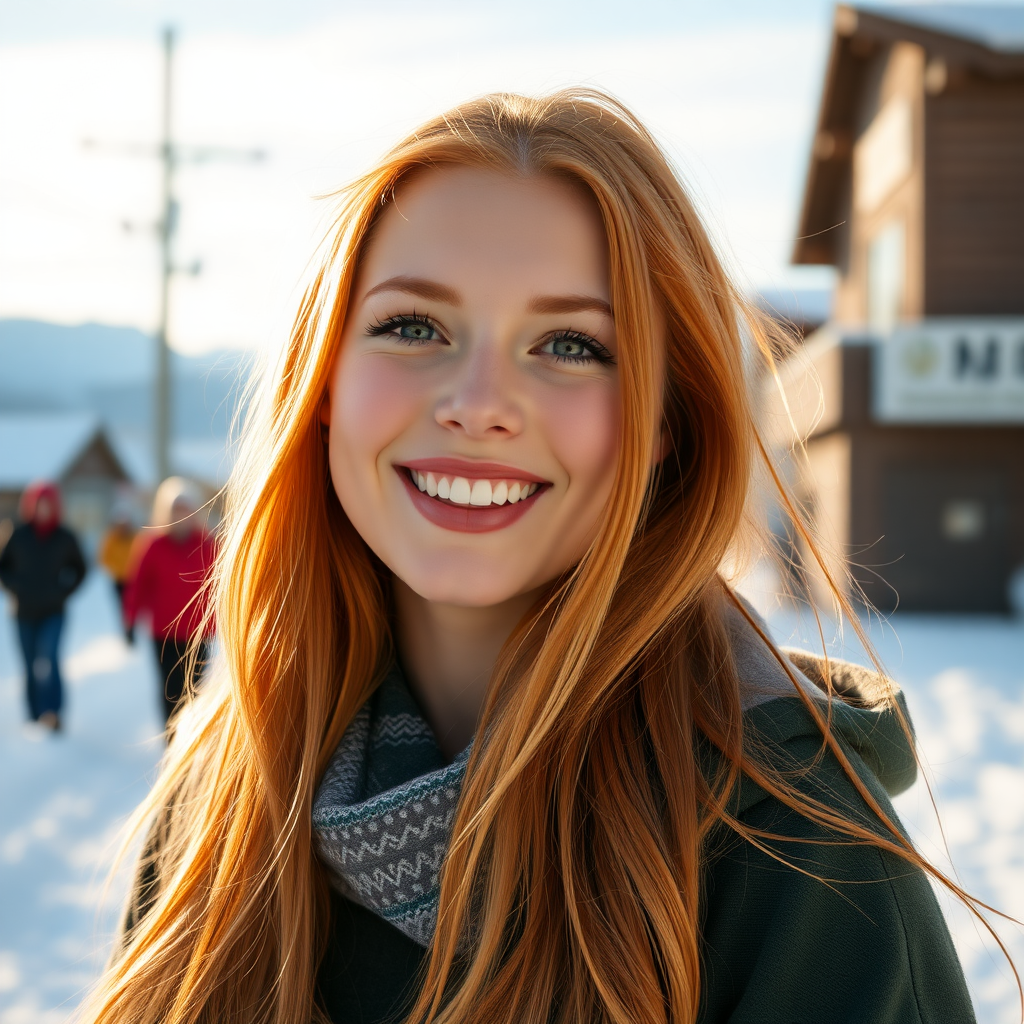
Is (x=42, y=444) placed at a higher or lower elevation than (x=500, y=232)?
higher

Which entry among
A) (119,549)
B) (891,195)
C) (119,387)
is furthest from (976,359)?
(119,387)

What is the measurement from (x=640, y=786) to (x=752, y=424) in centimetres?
54

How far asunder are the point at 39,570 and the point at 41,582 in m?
0.09

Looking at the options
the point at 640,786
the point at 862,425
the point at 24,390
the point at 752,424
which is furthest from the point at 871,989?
the point at 24,390

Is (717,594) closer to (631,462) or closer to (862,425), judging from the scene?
(631,462)

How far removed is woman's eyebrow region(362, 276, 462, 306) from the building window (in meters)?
13.4

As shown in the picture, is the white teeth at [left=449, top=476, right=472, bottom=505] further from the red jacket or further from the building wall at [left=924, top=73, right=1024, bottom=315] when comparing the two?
the building wall at [left=924, top=73, right=1024, bottom=315]

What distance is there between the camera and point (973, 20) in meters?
13.8

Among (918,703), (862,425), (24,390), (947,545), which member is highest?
(24,390)

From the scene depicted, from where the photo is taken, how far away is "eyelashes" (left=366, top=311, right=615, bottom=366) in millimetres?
1404

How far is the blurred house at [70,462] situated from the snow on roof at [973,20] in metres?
25.0

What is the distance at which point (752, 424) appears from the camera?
1.50 meters

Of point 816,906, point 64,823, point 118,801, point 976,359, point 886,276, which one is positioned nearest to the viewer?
point 816,906

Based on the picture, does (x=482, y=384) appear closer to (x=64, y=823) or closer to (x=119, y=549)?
(x=64, y=823)
